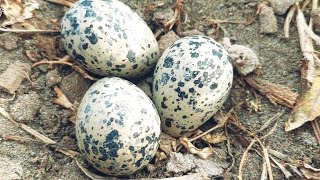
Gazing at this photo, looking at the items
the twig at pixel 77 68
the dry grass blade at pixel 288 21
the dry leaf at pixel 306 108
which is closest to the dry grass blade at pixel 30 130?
the twig at pixel 77 68

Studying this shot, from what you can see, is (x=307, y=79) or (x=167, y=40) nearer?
(x=307, y=79)

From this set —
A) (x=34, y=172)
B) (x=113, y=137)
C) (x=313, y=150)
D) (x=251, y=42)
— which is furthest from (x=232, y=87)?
(x=34, y=172)

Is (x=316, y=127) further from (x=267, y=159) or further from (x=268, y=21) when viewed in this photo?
(x=268, y=21)

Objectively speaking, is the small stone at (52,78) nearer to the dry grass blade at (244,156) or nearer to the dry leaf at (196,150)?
the dry leaf at (196,150)

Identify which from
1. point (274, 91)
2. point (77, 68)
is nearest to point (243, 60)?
point (274, 91)

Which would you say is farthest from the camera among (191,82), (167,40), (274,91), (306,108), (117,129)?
(167,40)

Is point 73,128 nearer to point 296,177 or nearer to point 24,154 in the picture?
point 24,154

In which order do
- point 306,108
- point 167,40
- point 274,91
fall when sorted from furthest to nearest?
point 167,40
point 274,91
point 306,108
